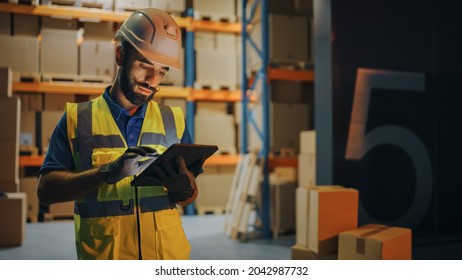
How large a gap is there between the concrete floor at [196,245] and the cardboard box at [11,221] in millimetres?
108

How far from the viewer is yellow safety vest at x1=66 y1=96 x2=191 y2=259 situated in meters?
1.91

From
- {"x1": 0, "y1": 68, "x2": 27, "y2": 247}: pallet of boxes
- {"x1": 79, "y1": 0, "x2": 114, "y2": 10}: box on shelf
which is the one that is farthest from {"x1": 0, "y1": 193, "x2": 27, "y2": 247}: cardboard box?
{"x1": 79, "y1": 0, "x2": 114, "y2": 10}: box on shelf

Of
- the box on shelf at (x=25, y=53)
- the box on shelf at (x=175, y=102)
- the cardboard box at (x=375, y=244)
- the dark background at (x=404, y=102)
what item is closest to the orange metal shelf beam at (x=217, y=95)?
the box on shelf at (x=175, y=102)

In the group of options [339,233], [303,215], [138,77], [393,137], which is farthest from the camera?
[393,137]

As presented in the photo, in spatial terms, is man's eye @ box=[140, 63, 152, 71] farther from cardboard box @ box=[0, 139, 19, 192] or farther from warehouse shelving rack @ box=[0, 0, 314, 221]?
cardboard box @ box=[0, 139, 19, 192]

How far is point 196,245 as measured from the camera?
580 cm

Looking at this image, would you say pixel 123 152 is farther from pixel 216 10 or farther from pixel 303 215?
pixel 216 10

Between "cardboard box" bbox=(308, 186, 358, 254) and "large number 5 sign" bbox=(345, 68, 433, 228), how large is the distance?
0.67 m

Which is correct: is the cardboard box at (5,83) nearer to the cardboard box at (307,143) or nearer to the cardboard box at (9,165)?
the cardboard box at (9,165)

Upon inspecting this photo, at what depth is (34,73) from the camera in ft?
21.2

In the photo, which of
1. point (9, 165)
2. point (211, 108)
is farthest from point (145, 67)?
point (211, 108)

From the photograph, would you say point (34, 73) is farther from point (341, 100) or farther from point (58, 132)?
point (58, 132)

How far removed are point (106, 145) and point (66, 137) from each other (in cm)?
15

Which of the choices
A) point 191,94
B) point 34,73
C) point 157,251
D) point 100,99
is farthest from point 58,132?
point 191,94
